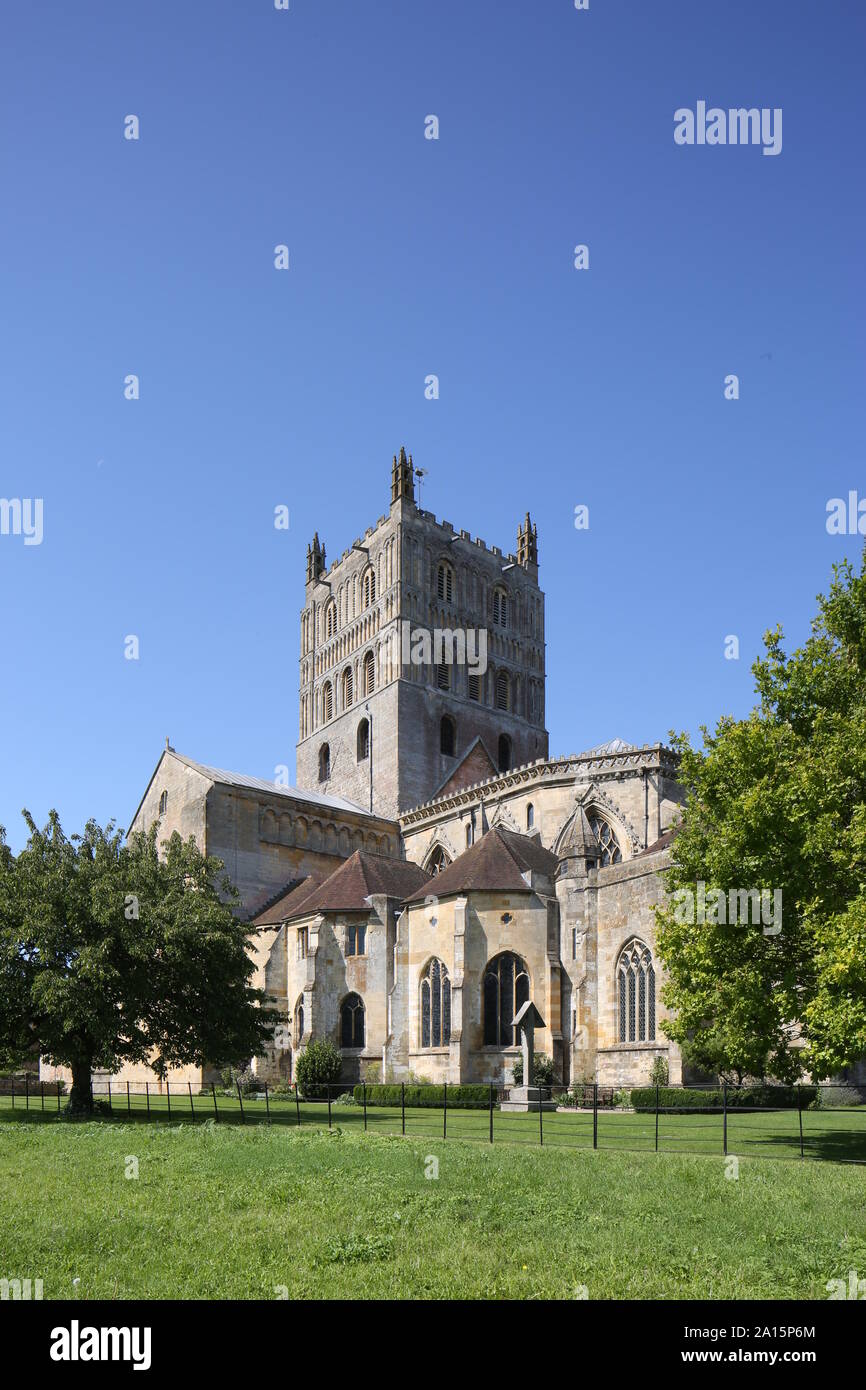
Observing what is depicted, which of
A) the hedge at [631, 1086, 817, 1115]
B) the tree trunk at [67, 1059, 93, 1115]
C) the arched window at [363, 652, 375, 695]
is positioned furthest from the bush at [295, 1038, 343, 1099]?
the arched window at [363, 652, 375, 695]

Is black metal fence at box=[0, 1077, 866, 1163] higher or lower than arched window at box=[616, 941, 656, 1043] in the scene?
lower

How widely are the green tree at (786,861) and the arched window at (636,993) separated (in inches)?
561

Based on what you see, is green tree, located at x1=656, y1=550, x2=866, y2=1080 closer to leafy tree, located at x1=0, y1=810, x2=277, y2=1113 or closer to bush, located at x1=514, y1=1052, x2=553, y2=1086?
leafy tree, located at x1=0, y1=810, x2=277, y2=1113

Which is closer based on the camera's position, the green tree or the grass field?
the grass field

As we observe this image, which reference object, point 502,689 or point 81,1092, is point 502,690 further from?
point 81,1092

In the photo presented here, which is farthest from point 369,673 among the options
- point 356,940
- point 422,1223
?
point 422,1223

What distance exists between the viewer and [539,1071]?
40969 millimetres

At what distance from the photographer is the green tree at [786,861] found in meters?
21.7

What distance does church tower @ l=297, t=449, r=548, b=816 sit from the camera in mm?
73750

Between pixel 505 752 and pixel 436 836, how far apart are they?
16.9m

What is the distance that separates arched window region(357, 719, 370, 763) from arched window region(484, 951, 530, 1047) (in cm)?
3196

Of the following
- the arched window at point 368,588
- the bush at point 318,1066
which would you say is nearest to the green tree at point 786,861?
the bush at point 318,1066
